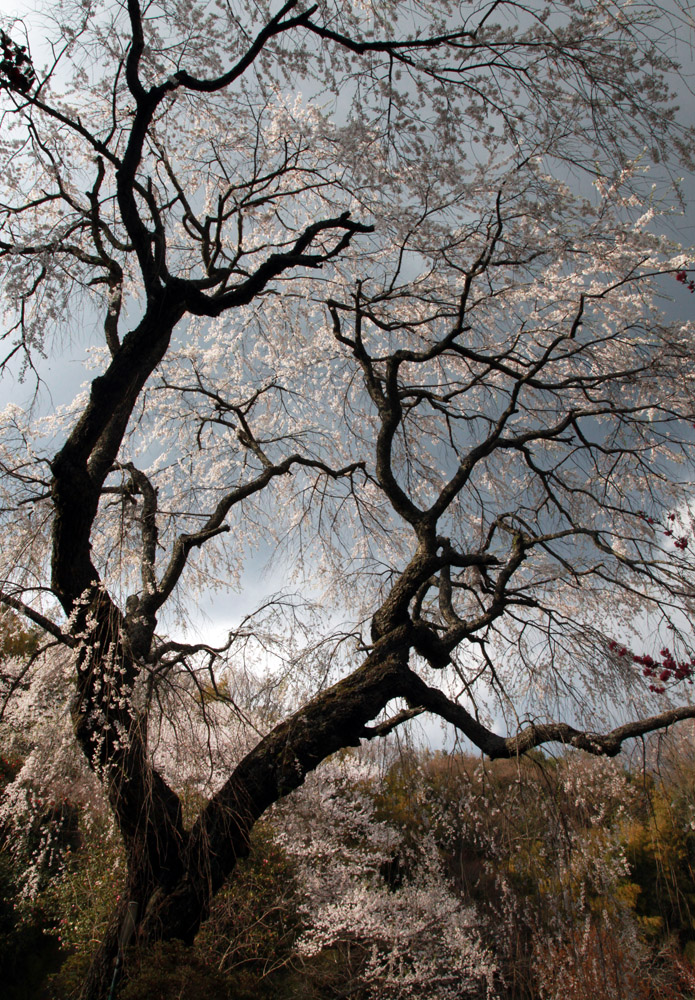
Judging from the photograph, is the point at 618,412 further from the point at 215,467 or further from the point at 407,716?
the point at 215,467

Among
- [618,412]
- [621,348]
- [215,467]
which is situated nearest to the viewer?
[618,412]

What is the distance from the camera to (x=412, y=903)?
5.71 metres

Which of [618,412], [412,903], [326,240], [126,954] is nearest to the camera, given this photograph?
[126,954]

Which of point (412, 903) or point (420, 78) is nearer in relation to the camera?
point (420, 78)

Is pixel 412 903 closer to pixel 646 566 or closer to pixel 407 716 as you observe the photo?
pixel 407 716

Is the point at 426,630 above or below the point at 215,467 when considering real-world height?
below

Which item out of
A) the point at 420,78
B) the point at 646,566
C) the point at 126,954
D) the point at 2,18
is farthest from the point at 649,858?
the point at 2,18

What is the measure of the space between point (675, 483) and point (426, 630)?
2.26m

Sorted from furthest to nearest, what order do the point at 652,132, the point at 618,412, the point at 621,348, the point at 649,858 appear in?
the point at 649,858, the point at 621,348, the point at 618,412, the point at 652,132

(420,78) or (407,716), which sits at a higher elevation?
(420,78)

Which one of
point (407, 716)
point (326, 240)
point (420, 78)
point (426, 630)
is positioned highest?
point (326, 240)

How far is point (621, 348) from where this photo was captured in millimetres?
4625

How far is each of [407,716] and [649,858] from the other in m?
6.41

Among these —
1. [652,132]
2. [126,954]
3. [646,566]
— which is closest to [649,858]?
[646,566]
